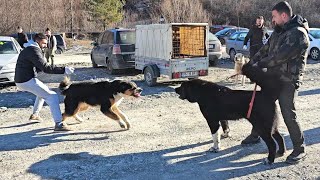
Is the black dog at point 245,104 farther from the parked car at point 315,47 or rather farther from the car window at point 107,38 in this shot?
the parked car at point 315,47

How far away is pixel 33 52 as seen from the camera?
713 centimetres

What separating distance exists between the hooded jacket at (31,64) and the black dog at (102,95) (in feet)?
1.79

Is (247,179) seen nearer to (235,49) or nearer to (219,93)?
(219,93)

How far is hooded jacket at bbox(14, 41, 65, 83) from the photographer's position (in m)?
7.11

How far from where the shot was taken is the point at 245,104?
5.53m

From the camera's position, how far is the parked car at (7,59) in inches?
491

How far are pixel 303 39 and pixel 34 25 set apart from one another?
43080 mm

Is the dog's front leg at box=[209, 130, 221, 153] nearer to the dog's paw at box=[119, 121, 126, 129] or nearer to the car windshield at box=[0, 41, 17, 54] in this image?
the dog's paw at box=[119, 121, 126, 129]

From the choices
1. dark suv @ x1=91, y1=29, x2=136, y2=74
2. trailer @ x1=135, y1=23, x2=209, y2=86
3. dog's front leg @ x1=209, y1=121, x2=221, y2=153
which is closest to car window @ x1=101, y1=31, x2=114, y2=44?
dark suv @ x1=91, y1=29, x2=136, y2=74

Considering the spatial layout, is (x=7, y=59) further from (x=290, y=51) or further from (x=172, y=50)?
(x=290, y=51)

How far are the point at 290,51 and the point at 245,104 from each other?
0.97 metres

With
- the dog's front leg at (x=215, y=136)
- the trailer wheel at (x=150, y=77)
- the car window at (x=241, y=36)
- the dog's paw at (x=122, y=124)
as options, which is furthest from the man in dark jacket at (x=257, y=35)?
the car window at (x=241, y=36)

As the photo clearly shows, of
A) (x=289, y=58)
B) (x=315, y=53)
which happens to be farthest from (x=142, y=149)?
(x=315, y=53)

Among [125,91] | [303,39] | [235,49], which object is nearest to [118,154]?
[125,91]
